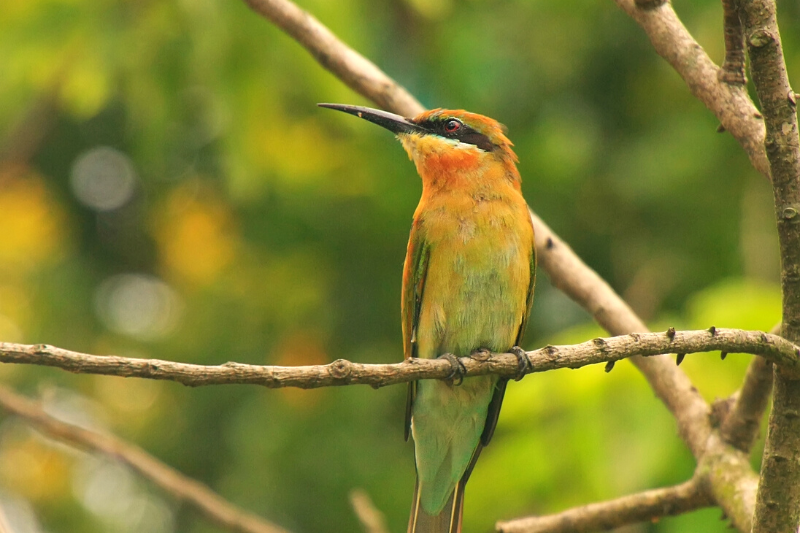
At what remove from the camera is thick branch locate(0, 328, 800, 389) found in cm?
177

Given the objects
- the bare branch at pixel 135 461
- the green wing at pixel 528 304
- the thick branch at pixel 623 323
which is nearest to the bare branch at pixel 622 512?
the thick branch at pixel 623 323

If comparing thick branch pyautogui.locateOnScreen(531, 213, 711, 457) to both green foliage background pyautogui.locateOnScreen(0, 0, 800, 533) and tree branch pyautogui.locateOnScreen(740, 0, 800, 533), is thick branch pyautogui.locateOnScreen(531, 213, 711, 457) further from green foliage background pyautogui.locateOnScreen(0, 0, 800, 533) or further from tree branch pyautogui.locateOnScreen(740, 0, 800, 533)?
tree branch pyautogui.locateOnScreen(740, 0, 800, 533)

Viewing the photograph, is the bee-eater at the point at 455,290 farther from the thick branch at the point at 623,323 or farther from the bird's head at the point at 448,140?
the thick branch at the point at 623,323

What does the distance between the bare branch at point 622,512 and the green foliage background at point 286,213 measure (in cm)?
83

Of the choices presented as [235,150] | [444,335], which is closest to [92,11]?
[235,150]

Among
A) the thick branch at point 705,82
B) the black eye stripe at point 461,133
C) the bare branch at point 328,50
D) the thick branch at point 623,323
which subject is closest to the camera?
the thick branch at point 705,82

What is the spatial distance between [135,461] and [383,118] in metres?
1.63

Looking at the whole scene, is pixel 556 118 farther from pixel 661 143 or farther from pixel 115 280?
pixel 115 280

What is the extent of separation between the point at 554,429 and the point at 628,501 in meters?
0.58

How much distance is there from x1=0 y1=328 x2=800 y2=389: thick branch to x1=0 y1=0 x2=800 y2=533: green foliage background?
1587 mm

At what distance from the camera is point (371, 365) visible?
2047 millimetres

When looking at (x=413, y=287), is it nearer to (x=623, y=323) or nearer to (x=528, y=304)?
(x=528, y=304)

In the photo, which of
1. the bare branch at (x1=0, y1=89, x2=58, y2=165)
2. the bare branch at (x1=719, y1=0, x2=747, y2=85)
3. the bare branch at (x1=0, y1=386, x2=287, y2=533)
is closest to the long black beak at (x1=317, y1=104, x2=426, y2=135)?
the bare branch at (x1=719, y1=0, x2=747, y2=85)

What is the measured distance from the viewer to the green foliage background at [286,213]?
4184mm
